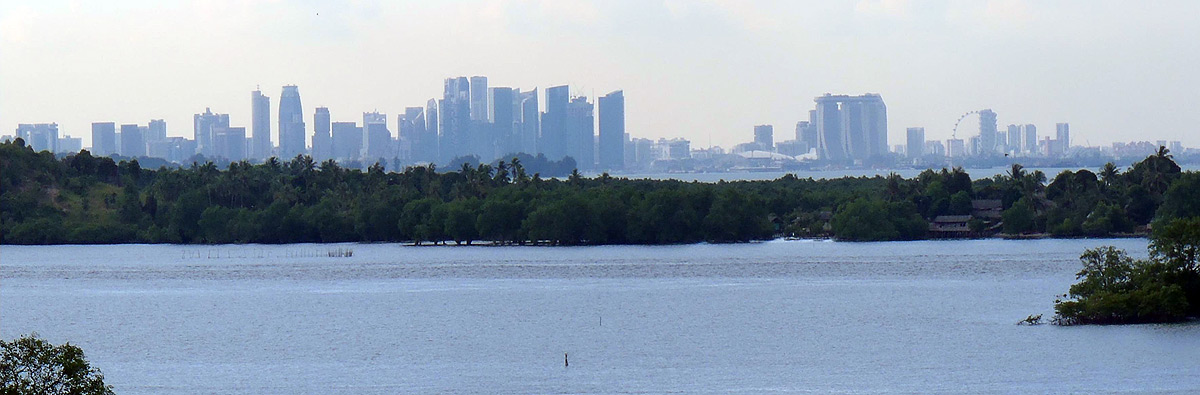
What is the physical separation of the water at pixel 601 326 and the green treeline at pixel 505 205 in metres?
19.1

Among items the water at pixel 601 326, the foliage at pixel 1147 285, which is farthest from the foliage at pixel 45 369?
the foliage at pixel 1147 285

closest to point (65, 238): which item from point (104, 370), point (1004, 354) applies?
point (104, 370)

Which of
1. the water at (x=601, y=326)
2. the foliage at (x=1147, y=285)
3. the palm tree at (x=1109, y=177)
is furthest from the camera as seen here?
the palm tree at (x=1109, y=177)

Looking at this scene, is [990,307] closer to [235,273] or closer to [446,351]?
[446,351]

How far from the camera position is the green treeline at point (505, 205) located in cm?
12250

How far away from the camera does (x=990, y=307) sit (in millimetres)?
61031

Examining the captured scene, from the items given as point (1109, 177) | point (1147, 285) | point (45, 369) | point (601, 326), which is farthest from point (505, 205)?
point (45, 369)

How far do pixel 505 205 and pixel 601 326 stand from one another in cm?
6826

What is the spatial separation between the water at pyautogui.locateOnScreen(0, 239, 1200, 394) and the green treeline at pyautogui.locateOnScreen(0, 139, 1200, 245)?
19.1 meters

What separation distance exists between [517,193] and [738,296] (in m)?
61.6

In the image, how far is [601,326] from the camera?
57125mm

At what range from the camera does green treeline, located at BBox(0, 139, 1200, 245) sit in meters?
122

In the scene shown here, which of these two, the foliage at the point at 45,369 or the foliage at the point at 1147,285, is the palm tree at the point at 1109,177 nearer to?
the foliage at the point at 1147,285

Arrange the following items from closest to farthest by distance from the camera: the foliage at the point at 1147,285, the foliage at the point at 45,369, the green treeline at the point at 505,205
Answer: the foliage at the point at 45,369 → the foliage at the point at 1147,285 → the green treeline at the point at 505,205
